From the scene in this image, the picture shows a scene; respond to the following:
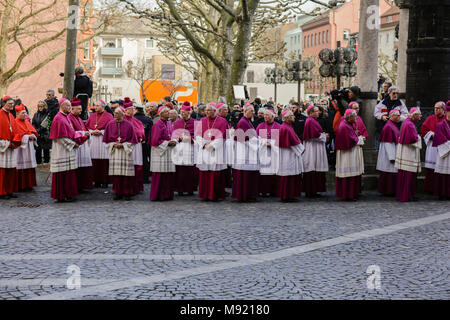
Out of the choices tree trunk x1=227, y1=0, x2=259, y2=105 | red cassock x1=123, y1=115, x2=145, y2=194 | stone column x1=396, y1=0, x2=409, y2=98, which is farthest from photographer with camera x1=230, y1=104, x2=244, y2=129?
stone column x1=396, y1=0, x2=409, y2=98

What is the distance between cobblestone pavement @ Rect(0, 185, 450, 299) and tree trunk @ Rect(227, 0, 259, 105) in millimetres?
8715

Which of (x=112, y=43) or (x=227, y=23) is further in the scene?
(x=112, y=43)

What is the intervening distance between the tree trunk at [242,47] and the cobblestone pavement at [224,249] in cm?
871

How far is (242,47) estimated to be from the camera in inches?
856

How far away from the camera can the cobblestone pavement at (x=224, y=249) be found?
705cm

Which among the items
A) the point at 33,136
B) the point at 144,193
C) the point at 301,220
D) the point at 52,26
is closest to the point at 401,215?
the point at 301,220

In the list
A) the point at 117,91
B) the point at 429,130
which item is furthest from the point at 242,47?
the point at 117,91

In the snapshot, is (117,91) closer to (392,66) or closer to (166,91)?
(166,91)

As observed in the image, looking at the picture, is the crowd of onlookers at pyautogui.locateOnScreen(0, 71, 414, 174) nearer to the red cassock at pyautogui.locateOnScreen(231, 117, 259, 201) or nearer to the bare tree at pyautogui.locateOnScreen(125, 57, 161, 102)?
the red cassock at pyautogui.locateOnScreen(231, 117, 259, 201)

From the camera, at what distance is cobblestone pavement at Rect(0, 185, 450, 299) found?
23.1ft

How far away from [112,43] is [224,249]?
91.3 m

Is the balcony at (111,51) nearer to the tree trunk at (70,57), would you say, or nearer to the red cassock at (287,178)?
the tree trunk at (70,57)

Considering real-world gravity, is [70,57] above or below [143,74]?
below
